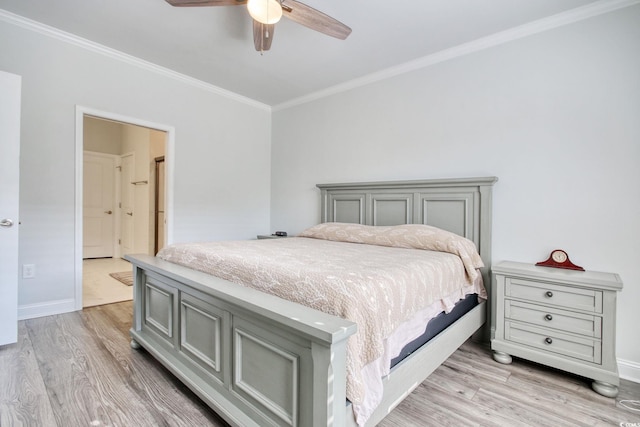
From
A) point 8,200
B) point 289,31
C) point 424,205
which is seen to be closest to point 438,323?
point 424,205

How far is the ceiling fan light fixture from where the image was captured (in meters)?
1.72

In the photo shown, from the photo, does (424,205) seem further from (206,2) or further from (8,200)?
(8,200)

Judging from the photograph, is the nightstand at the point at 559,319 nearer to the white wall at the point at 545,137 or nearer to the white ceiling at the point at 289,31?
the white wall at the point at 545,137

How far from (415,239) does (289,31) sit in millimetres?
1987

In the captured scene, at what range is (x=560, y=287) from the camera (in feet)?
6.51

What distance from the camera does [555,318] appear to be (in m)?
2.00

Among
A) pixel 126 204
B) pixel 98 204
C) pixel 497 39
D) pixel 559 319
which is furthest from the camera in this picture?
pixel 126 204

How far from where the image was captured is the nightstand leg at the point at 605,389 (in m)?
1.80

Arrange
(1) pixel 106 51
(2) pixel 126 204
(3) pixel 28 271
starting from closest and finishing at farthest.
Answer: (3) pixel 28 271 < (1) pixel 106 51 < (2) pixel 126 204

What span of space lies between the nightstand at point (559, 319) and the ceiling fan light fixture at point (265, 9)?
2.22m

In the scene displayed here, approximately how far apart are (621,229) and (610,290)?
52 cm

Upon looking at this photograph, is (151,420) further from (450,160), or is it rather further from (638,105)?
(638,105)

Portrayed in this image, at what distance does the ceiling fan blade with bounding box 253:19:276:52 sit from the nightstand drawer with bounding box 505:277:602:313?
92.9 inches

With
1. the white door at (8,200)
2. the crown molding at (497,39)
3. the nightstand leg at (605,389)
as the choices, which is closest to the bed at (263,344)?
the nightstand leg at (605,389)
